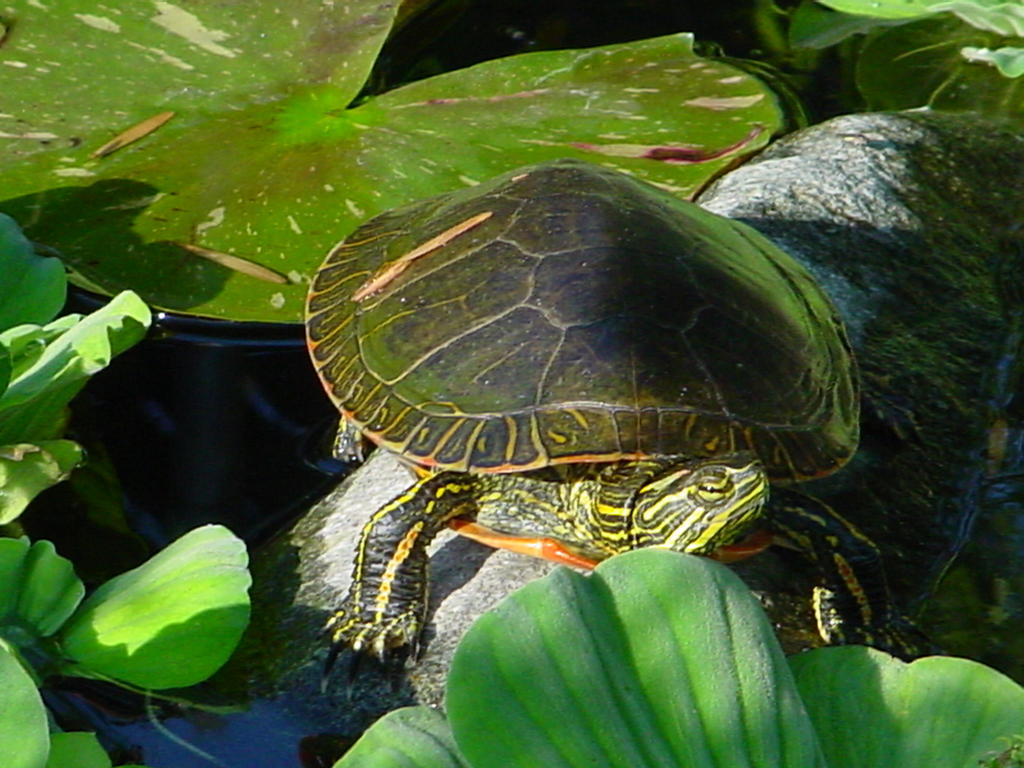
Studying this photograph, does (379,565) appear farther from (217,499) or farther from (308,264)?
(308,264)

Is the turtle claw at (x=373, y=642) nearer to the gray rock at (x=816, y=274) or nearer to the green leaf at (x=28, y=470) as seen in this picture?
the gray rock at (x=816, y=274)

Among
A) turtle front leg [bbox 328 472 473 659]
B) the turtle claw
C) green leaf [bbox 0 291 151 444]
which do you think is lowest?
the turtle claw

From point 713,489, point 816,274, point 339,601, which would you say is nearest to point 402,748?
→ point 713,489

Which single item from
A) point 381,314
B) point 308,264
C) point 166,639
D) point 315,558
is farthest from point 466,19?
point 166,639

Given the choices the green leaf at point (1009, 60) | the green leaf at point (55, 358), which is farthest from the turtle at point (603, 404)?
the green leaf at point (1009, 60)

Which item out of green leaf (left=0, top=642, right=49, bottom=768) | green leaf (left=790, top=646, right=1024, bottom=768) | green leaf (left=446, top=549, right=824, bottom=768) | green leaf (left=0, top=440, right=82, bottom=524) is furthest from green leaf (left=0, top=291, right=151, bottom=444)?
green leaf (left=790, top=646, right=1024, bottom=768)

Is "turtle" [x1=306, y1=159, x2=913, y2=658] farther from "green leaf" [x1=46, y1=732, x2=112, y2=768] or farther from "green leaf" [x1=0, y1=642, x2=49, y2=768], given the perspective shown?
"green leaf" [x1=0, y1=642, x2=49, y2=768]

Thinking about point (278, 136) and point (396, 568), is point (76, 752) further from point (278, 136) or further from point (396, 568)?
point (278, 136)

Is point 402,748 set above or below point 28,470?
above
